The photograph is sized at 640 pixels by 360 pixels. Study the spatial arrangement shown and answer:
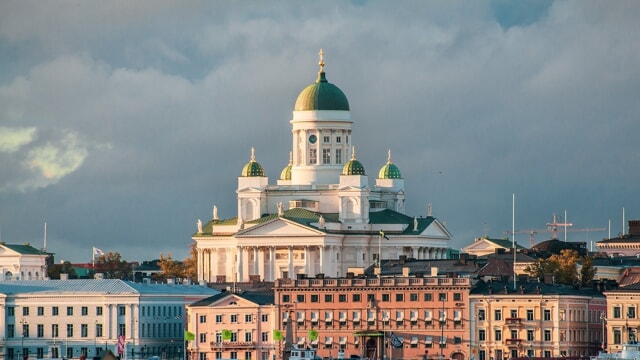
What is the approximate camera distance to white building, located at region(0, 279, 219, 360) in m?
166

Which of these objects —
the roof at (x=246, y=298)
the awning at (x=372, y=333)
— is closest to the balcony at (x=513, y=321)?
the awning at (x=372, y=333)

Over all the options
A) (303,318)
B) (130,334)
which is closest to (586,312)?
(303,318)

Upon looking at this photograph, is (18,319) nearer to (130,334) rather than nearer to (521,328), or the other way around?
(130,334)

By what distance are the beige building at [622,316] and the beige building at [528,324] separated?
2.16 meters

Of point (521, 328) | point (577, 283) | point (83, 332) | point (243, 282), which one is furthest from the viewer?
point (243, 282)

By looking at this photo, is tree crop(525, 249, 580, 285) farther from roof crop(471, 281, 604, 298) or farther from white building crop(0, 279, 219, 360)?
white building crop(0, 279, 219, 360)

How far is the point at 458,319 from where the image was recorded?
520ft

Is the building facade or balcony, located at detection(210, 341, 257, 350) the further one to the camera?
balcony, located at detection(210, 341, 257, 350)

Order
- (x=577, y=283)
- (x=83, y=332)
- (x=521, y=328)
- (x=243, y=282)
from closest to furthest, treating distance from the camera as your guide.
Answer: (x=521, y=328) < (x=83, y=332) < (x=577, y=283) < (x=243, y=282)

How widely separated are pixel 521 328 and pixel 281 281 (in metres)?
16.8

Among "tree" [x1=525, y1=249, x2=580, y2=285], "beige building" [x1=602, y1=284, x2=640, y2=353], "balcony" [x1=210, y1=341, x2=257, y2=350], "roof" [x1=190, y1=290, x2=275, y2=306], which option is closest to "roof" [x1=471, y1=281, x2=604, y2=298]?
"beige building" [x1=602, y1=284, x2=640, y2=353]

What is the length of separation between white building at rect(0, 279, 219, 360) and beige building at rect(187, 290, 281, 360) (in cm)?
374

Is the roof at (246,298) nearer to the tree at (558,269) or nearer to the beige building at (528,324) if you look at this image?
the beige building at (528,324)

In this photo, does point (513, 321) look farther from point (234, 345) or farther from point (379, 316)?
point (234, 345)
